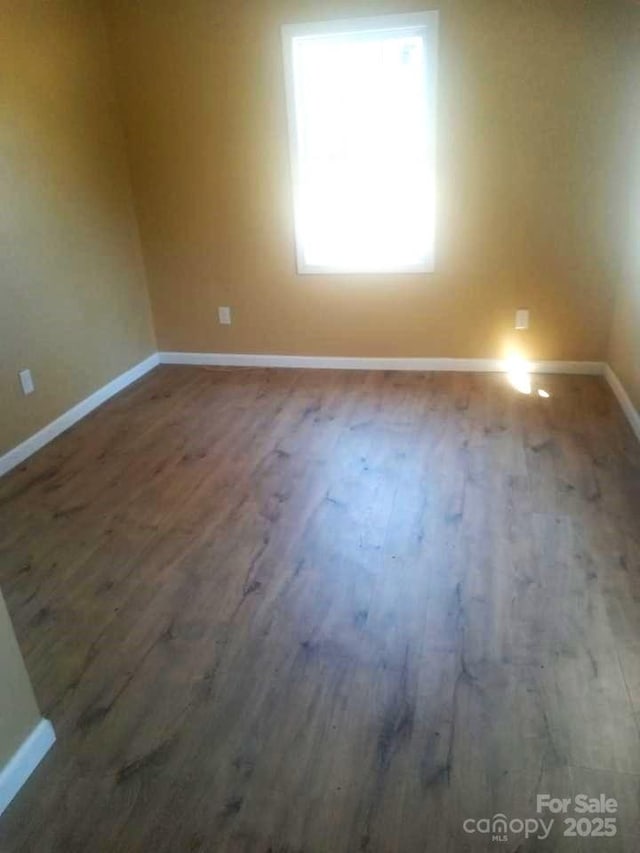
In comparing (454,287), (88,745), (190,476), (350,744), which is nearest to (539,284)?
(454,287)

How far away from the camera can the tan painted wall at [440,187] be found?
10.6 ft

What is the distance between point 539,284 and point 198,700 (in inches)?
122

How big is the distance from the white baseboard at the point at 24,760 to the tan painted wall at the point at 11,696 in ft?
0.07

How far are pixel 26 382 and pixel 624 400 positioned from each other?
327 cm

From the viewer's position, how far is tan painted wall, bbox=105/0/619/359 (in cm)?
323

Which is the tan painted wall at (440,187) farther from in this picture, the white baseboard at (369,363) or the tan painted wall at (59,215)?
the tan painted wall at (59,215)

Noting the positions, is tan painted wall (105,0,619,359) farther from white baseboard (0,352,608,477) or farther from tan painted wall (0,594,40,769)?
tan painted wall (0,594,40,769)

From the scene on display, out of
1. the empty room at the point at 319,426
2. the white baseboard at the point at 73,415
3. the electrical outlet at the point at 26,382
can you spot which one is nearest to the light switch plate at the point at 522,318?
the empty room at the point at 319,426

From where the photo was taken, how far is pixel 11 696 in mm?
1422

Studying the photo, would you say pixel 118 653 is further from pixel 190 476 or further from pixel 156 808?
pixel 190 476

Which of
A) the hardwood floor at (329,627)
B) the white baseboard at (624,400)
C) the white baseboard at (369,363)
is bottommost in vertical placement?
the hardwood floor at (329,627)

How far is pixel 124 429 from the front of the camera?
3449 mm

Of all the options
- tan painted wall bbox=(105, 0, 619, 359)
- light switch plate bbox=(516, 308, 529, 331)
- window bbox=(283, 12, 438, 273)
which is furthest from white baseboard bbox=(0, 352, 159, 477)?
light switch plate bbox=(516, 308, 529, 331)

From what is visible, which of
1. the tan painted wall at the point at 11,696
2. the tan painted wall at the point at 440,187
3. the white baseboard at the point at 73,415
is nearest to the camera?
the tan painted wall at the point at 11,696
